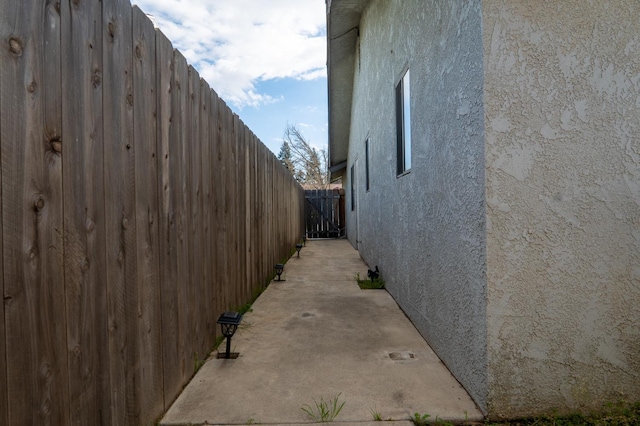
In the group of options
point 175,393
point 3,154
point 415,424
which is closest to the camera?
point 3,154

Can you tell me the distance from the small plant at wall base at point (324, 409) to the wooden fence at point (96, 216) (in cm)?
79

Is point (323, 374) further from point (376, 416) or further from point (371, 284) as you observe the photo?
point (371, 284)

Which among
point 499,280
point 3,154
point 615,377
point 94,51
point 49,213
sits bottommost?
point 615,377

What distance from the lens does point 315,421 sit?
163cm

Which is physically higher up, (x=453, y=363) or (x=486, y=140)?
(x=486, y=140)

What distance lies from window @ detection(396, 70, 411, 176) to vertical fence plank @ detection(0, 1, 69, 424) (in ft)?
9.60

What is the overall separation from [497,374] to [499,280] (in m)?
0.50

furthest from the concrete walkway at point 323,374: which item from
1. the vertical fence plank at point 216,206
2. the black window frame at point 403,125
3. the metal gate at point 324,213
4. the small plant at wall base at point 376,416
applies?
the metal gate at point 324,213

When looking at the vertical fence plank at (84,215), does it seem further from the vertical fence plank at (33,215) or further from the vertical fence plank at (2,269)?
the vertical fence plank at (2,269)

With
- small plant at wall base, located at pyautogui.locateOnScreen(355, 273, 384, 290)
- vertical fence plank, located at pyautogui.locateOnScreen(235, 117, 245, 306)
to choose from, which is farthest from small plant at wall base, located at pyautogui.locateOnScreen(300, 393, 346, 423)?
small plant at wall base, located at pyautogui.locateOnScreen(355, 273, 384, 290)

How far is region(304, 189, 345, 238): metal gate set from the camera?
1251 cm

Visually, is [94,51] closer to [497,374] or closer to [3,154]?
[3,154]

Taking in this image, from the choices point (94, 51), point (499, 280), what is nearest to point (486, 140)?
point (499, 280)

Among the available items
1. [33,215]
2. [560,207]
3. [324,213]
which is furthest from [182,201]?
[324,213]
